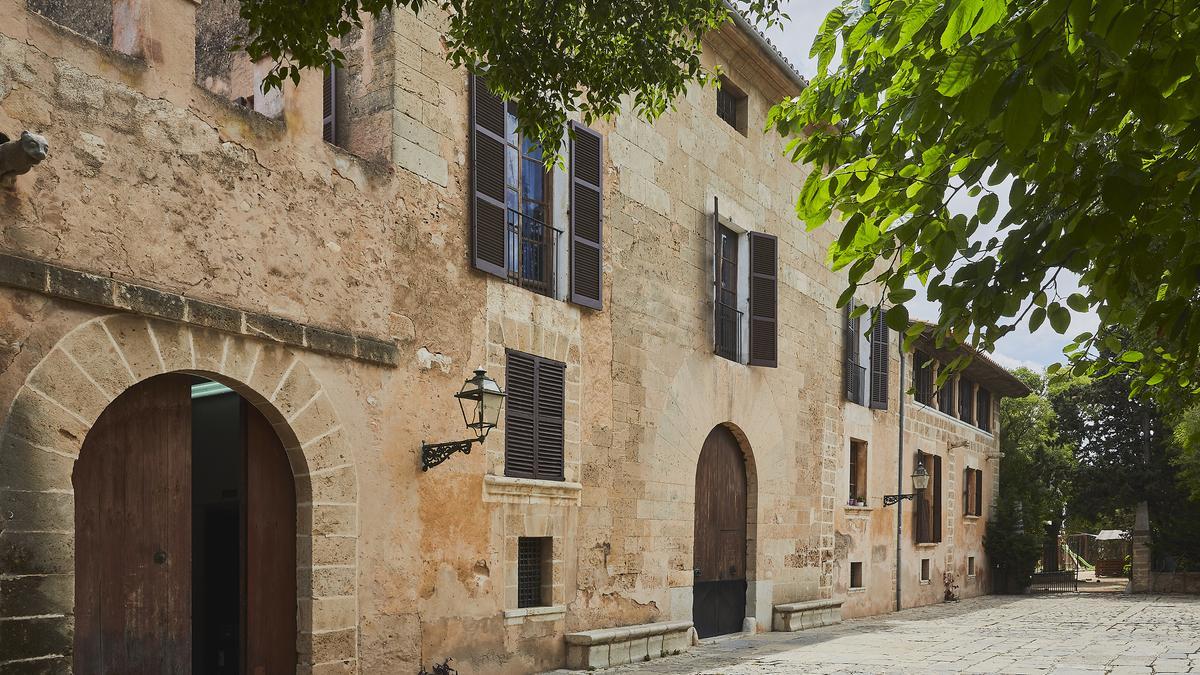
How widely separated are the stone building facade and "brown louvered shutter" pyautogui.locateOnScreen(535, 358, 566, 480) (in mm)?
29

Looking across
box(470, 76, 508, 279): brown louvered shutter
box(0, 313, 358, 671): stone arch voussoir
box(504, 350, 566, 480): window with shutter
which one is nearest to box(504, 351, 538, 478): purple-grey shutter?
box(504, 350, 566, 480): window with shutter

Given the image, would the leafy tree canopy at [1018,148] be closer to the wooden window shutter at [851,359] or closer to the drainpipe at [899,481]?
the wooden window shutter at [851,359]

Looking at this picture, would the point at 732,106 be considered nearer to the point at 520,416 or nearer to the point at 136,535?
the point at 520,416

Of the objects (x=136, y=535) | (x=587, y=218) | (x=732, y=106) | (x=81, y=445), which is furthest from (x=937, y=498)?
(x=81, y=445)

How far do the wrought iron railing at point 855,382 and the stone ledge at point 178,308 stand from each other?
10.6m

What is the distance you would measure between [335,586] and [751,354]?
763 centimetres

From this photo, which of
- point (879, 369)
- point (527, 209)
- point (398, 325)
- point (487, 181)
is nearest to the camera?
point (398, 325)

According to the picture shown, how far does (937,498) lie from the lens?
22812mm

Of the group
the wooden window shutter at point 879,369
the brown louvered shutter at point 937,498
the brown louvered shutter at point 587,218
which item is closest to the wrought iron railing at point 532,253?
the brown louvered shutter at point 587,218

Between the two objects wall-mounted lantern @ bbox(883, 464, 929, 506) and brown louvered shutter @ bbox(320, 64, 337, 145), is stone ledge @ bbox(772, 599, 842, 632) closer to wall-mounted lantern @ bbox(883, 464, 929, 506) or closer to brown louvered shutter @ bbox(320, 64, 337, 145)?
wall-mounted lantern @ bbox(883, 464, 929, 506)

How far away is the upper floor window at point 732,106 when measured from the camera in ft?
48.3

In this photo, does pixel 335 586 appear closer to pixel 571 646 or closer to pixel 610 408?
pixel 571 646

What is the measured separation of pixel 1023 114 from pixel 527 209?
26.8ft

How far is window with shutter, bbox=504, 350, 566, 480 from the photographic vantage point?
10094mm
